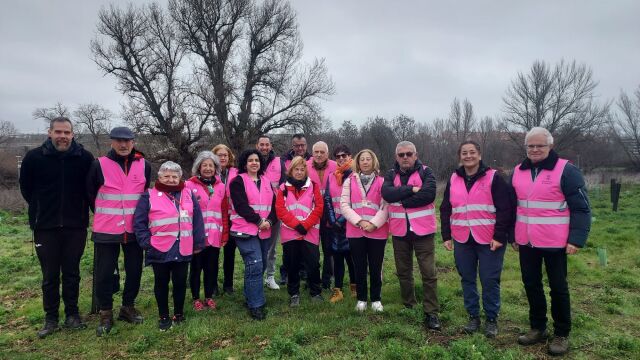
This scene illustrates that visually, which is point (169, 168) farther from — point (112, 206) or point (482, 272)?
point (482, 272)

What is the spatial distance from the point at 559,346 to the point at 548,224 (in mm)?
1269

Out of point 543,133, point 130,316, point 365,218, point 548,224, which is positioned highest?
point 543,133

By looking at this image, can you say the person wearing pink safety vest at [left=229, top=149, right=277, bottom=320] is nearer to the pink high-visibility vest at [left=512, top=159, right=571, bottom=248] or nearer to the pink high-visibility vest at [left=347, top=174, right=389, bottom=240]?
the pink high-visibility vest at [left=347, top=174, right=389, bottom=240]

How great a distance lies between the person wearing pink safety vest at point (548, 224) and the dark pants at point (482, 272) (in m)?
0.29

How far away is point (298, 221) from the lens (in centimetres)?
536

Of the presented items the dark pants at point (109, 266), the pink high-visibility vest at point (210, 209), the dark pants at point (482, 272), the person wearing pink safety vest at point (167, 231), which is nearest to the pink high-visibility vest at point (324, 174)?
the pink high-visibility vest at point (210, 209)

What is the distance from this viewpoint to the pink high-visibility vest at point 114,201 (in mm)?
4852

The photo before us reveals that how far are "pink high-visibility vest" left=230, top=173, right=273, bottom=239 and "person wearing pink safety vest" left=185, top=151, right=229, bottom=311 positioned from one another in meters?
0.28

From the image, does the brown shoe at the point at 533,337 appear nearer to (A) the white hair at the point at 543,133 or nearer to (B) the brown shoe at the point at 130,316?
(A) the white hair at the point at 543,133

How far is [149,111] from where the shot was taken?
1062 inches

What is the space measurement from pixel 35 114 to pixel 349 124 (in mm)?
29889

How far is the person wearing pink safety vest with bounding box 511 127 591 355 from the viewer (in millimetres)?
3992

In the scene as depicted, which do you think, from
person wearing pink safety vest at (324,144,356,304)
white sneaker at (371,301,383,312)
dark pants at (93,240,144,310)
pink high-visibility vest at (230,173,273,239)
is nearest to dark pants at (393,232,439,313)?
white sneaker at (371,301,383,312)

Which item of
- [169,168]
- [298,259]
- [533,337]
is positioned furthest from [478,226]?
[169,168]
